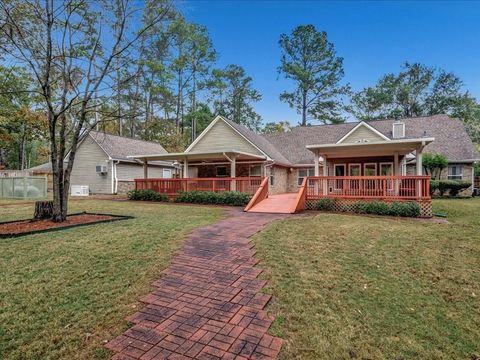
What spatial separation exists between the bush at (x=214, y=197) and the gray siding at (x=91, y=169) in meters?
9.47

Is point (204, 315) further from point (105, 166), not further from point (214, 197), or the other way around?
point (105, 166)

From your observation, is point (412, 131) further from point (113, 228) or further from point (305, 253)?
point (113, 228)

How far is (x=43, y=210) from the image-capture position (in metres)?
8.34

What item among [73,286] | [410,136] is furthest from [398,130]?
[73,286]

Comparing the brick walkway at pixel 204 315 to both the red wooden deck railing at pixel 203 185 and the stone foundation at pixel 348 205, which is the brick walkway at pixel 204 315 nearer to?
the stone foundation at pixel 348 205

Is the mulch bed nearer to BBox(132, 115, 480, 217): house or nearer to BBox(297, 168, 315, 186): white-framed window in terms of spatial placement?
BBox(132, 115, 480, 217): house

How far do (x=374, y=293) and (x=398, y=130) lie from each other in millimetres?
19359

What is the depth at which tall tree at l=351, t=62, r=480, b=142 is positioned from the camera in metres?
32.7

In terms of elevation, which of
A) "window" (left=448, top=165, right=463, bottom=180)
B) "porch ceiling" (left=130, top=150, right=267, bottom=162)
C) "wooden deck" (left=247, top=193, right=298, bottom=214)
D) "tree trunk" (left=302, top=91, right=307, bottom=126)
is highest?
"tree trunk" (left=302, top=91, right=307, bottom=126)

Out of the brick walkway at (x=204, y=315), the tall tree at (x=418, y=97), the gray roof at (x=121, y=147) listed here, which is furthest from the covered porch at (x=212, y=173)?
the tall tree at (x=418, y=97)

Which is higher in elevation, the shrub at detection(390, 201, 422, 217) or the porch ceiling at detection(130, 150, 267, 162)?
the porch ceiling at detection(130, 150, 267, 162)

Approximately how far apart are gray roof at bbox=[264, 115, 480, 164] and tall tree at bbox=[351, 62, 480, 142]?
41.7 feet

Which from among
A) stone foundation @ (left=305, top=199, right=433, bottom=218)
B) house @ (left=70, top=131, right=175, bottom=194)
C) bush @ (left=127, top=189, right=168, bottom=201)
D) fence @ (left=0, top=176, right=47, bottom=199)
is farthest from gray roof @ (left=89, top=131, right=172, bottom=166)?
stone foundation @ (left=305, top=199, right=433, bottom=218)

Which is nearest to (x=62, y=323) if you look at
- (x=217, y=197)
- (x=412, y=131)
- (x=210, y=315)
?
(x=210, y=315)
